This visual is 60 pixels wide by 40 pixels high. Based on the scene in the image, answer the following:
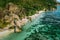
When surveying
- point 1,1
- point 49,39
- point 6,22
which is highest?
point 1,1

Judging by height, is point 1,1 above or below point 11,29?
above

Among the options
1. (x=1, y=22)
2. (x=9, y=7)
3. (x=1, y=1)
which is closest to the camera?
(x=1, y=22)

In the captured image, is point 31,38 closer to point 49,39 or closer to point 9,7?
point 49,39

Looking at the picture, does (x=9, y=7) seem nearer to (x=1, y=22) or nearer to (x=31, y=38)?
(x=1, y=22)

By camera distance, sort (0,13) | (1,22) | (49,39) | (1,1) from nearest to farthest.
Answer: (49,39)
(1,22)
(0,13)
(1,1)

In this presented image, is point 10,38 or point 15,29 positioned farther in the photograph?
point 15,29

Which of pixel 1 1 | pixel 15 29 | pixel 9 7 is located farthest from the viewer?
pixel 1 1

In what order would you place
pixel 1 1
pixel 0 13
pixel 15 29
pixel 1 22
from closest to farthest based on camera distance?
pixel 15 29 → pixel 1 22 → pixel 0 13 → pixel 1 1

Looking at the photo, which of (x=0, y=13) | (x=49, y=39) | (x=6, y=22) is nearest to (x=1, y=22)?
(x=6, y=22)

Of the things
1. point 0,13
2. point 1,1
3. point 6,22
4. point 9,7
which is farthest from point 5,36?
point 1,1
